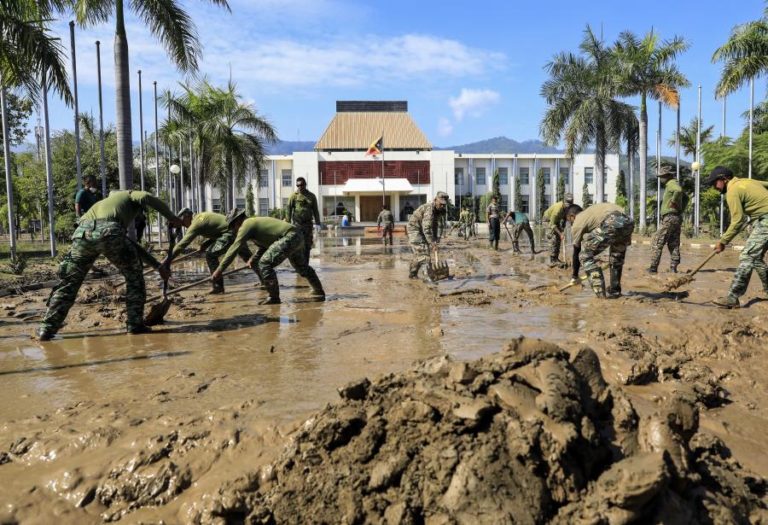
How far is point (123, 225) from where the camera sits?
253 inches

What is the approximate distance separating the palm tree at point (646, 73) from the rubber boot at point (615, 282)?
19082mm

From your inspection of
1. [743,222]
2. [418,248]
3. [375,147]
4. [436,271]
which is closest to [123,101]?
[418,248]

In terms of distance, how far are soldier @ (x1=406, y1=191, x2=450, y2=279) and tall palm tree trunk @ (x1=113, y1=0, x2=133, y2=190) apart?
631 centimetres

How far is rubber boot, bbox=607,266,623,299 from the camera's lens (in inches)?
316

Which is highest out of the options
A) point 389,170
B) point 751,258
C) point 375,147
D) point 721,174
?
point 375,147

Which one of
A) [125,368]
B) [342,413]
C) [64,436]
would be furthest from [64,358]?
[342,413]

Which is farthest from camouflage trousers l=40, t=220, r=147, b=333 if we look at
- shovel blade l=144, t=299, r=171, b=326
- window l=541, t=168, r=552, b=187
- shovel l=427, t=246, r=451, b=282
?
window l=541, t=168, r=552, b=187

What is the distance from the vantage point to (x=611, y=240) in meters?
7.92

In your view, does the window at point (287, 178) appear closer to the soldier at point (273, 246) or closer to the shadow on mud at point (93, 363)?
the soldier at point (273, 246)

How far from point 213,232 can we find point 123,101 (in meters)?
4.94

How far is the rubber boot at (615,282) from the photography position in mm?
8016

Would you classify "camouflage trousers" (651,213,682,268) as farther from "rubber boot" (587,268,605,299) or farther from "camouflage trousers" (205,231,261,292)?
"camouflage trousers" (205,231,261,292)

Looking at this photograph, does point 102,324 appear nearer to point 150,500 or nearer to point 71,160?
point 150,500

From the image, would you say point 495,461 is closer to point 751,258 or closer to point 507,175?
point 751,258
